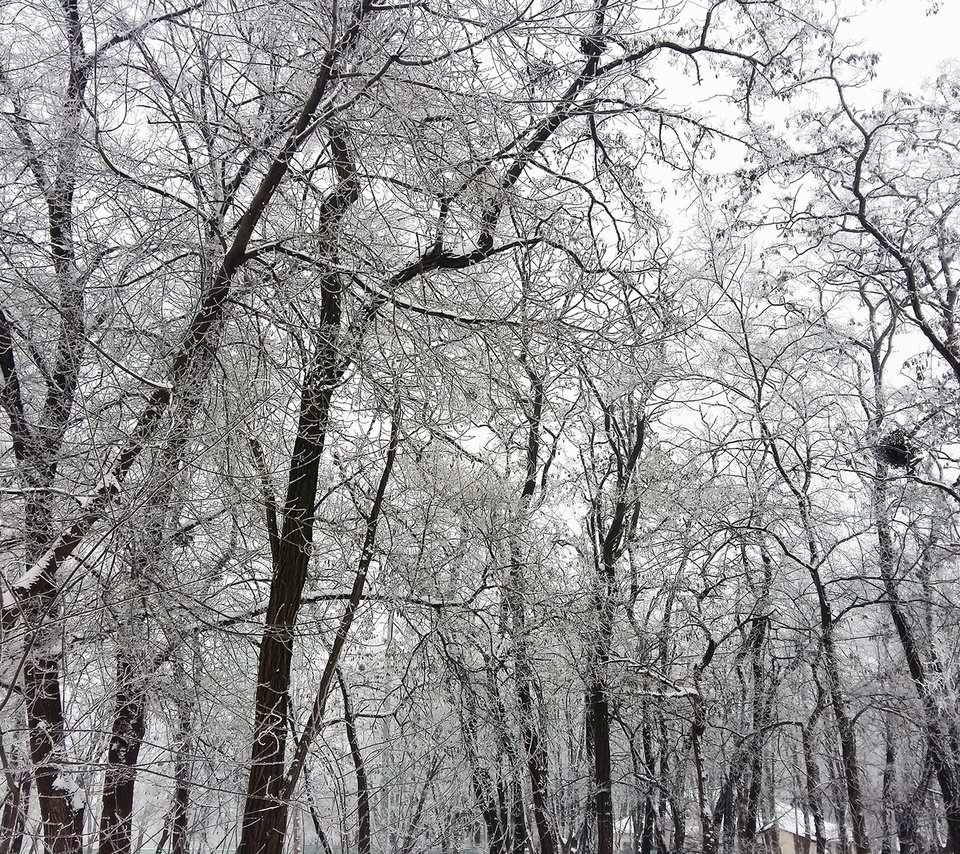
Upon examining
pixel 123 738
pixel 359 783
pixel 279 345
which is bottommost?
pixel 359 783

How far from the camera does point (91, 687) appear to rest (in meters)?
4.34

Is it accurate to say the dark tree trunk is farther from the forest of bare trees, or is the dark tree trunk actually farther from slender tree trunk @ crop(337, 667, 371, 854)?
slender tree trunk @ crop(337, 667, 371, 854)

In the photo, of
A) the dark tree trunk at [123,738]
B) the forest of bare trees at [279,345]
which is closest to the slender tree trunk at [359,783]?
the forest of bare trees at [279,345]

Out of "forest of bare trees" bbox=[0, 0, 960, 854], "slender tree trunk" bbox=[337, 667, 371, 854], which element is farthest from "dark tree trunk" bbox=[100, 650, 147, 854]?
"slender tree trunk" bbox=[337, 667, 371, 854]

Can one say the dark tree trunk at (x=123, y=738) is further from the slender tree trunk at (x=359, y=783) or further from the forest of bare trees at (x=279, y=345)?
the slender tree trunk at (x=359, y=783)

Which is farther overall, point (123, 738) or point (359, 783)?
point (359, 783)

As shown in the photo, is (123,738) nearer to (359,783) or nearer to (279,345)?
(279,345)

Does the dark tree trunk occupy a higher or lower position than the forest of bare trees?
lower

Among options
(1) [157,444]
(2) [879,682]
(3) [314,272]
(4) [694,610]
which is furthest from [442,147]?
(2) [879,682]

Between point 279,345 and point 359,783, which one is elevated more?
point 279,345

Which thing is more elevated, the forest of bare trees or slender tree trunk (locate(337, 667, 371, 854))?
the forest of bare trees

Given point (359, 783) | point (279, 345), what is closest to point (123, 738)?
point (279, 345)

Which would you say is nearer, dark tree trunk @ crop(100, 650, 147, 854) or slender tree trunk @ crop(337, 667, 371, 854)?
dark tree trunk @ crop(100, 650, 147, 854)

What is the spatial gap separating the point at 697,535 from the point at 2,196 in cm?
1016
